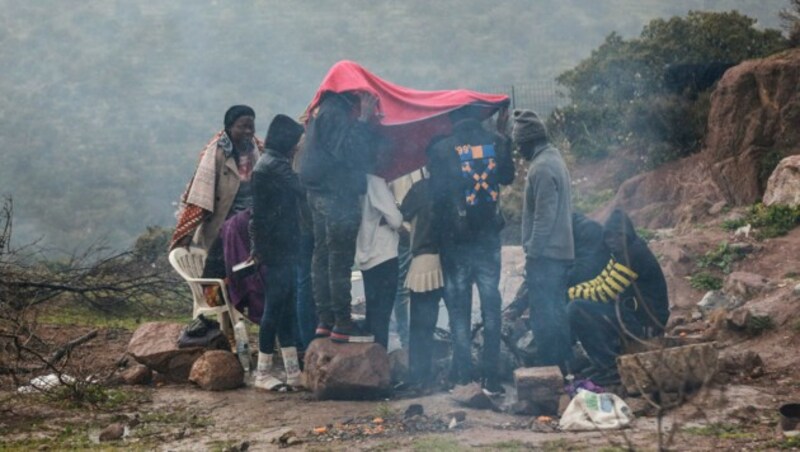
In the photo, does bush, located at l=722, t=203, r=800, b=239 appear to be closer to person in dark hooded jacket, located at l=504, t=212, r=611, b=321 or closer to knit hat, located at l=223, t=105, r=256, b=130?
person in dark hooded jacket, located at l=504, t=212, r=611, b=321

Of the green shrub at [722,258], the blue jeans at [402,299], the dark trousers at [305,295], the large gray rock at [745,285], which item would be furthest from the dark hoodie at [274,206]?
the green shrub at [722,258]

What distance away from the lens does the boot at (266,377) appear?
7.37 meters

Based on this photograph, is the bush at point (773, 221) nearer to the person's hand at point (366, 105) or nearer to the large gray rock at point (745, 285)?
the large gray rock at point (745, 285)

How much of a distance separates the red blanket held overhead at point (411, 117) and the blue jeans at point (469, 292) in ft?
2.72

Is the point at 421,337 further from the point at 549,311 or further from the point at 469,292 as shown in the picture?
the point at 549,311

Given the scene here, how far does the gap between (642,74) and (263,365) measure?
1489 centimetres

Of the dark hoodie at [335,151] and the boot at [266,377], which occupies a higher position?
the dark hoodie at [335,151]

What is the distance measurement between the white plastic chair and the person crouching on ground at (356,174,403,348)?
1.43m

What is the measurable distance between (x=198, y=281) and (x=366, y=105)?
7.19 feet

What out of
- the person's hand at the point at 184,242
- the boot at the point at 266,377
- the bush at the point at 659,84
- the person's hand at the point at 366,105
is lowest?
the boot at the point at 266,377

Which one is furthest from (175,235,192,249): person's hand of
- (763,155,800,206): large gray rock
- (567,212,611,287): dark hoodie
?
(763,155,800,206): large gray rock

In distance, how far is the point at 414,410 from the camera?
245 inches

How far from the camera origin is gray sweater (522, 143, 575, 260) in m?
6.96

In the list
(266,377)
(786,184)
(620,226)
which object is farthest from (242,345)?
(786,184)
